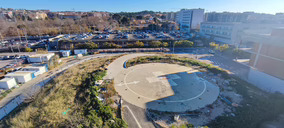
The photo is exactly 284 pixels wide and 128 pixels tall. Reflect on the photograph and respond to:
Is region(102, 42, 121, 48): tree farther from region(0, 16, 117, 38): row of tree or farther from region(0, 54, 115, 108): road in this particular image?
region(0, 16, 117, 38): row of tree

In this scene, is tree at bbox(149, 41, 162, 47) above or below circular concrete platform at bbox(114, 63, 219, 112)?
above

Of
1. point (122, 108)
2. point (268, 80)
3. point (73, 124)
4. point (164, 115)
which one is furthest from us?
point (268, 80)

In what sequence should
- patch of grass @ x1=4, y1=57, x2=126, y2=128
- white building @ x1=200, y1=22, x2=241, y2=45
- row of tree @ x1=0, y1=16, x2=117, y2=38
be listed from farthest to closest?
1. row of tree @ x1=0, y1=16, x2=117, y2=38
2. white building @ x1=200, y1=22, x2=241, y2=45
3. patch of grass @ x1=4, y1=57, x2=126, y2=128

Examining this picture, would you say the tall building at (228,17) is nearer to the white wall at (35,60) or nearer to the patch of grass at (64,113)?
the patch of grass at (64,113)

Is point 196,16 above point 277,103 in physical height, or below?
above

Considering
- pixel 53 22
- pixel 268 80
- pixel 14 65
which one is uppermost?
pixel 53 22

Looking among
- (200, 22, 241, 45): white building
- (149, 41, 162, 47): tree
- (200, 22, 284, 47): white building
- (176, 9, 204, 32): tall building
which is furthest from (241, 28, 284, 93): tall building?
(176, 9, 204, 32): tall building

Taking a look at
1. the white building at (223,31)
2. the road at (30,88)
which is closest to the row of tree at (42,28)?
the road at (30,88)

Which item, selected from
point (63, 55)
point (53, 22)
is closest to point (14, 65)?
point (63, 55)

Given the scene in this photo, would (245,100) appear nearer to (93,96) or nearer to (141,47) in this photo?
(93,96)
